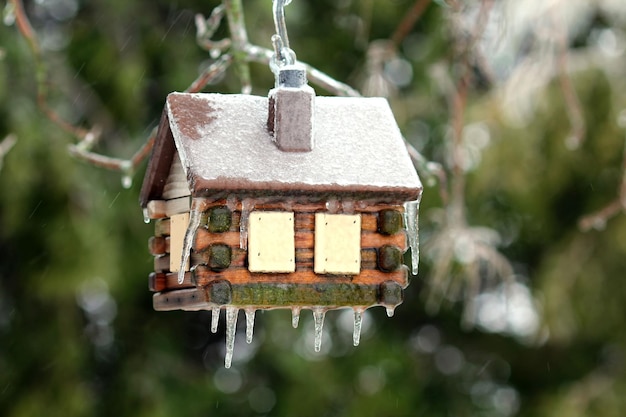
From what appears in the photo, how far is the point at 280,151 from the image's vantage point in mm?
2023

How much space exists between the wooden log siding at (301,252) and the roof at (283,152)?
75 millimetres

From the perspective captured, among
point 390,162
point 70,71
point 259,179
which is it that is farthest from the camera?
point 70,71

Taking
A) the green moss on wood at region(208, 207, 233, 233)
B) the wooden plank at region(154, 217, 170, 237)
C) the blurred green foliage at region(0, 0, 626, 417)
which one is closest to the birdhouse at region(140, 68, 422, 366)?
the green moss on wood at region(208, 207, 233, 233)

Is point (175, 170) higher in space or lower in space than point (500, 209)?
higher

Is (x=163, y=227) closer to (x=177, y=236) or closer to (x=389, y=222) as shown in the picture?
(x=177, y=236)

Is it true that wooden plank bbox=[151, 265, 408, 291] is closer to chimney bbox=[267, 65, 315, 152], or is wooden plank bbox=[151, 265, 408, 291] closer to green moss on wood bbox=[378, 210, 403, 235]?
green moss on wood bbox=[378, 210, 403, 235]

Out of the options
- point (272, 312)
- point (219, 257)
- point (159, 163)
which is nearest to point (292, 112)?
point (219, 257)

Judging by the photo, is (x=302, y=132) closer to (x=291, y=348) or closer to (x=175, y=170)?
(x=175, y=170)

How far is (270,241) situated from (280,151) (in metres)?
0.16

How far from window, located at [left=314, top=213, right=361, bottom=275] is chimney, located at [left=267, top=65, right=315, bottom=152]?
0.15m

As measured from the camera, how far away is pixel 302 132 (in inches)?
79.7

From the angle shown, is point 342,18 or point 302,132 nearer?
point 302,132

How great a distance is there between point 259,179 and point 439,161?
4.70m

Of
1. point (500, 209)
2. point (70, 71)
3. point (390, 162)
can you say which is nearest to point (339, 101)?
point (390, 162)
